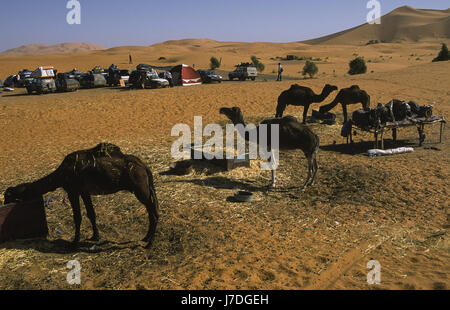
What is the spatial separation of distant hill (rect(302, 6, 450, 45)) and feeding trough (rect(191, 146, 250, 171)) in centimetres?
12896

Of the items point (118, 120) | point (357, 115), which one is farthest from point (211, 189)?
point (118, 120)

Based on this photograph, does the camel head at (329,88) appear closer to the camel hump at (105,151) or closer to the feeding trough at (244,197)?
the feeding trough at (244,197)

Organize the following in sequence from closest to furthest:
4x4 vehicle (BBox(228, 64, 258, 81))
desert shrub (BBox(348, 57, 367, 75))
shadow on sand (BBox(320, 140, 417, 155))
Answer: shadow on sand (BBox(320, 140, 417, 155)) → 4x4 vehicle (BBox(228, 64, 258, 81)) → desert shrub (BBox(348, 57, 367, 75))

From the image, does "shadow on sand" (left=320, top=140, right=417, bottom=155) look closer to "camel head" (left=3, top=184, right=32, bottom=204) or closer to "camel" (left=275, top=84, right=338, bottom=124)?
"camel" (left=275, top=84, right=338, bottom=124)

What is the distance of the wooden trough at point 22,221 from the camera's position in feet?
21.9

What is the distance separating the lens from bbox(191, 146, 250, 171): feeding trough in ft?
36.1

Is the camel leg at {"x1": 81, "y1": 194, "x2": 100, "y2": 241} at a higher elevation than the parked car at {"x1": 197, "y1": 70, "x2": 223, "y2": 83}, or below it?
below

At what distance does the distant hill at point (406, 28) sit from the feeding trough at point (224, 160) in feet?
423

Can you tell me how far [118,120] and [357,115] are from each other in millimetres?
12696

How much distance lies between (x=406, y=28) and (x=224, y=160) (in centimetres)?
14944

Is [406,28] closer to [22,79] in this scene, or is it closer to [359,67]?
[359,67]

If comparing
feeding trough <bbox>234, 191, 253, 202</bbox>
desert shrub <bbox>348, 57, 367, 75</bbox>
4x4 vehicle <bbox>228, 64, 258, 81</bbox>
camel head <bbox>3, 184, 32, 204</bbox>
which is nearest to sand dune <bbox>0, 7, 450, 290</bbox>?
feeding trough <bbox>234, 191, 253, 202</bbox>

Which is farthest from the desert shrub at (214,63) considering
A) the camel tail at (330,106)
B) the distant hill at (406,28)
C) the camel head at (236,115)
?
the distant hill at (406,28)
